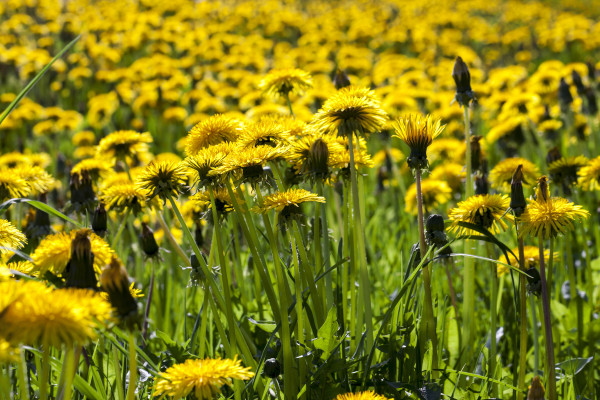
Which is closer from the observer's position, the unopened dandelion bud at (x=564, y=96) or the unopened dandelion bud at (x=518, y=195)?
the unopened dandelion bud at (x=518, y=195)

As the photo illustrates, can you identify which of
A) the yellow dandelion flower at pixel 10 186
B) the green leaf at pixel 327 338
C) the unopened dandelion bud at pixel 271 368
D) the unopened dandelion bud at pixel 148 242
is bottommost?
the unopened dandelion bud at pixel 271 368

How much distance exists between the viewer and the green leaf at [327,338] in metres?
1.83

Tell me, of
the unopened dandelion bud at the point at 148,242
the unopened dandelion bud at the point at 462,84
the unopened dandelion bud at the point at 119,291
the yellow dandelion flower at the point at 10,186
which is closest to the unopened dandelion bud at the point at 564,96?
the unopened dandelion bud at the point at 462,84

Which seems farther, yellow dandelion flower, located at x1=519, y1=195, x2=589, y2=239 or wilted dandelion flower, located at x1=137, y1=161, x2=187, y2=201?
wilted dandelion flower, located at x1=137, y1=161, x2=187, y2=201

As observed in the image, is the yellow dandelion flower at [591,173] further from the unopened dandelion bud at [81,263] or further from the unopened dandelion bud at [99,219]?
the unopened dandelion bud at [81,263]

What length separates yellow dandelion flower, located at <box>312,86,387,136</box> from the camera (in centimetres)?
186

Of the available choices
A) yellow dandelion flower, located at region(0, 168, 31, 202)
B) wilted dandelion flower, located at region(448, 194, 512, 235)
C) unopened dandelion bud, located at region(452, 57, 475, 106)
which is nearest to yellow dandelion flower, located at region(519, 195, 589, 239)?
wilted dandelion flower, located at region(448, 194, 512, 235)

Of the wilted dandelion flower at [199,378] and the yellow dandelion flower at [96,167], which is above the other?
the yellow dandelion flower at [96,167]

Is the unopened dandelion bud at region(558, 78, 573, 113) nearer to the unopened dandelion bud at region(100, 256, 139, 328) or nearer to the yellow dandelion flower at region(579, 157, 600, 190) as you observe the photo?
the yellow dandelion flower at region(579, 157, 600, 190)

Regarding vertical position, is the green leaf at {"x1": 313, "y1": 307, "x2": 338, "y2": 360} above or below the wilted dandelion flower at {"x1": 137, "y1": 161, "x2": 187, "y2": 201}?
below

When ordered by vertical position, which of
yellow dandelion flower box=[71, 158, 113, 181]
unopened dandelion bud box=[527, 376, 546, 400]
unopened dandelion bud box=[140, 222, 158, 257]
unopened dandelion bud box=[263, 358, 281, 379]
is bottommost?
unopened dandelion bud box=[527, 376, 546, 400]

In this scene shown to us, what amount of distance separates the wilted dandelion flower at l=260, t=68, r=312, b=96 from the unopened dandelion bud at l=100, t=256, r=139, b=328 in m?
1.63

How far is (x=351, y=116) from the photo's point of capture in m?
1.87

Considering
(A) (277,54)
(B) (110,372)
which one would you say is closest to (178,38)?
(A) (277,54)
